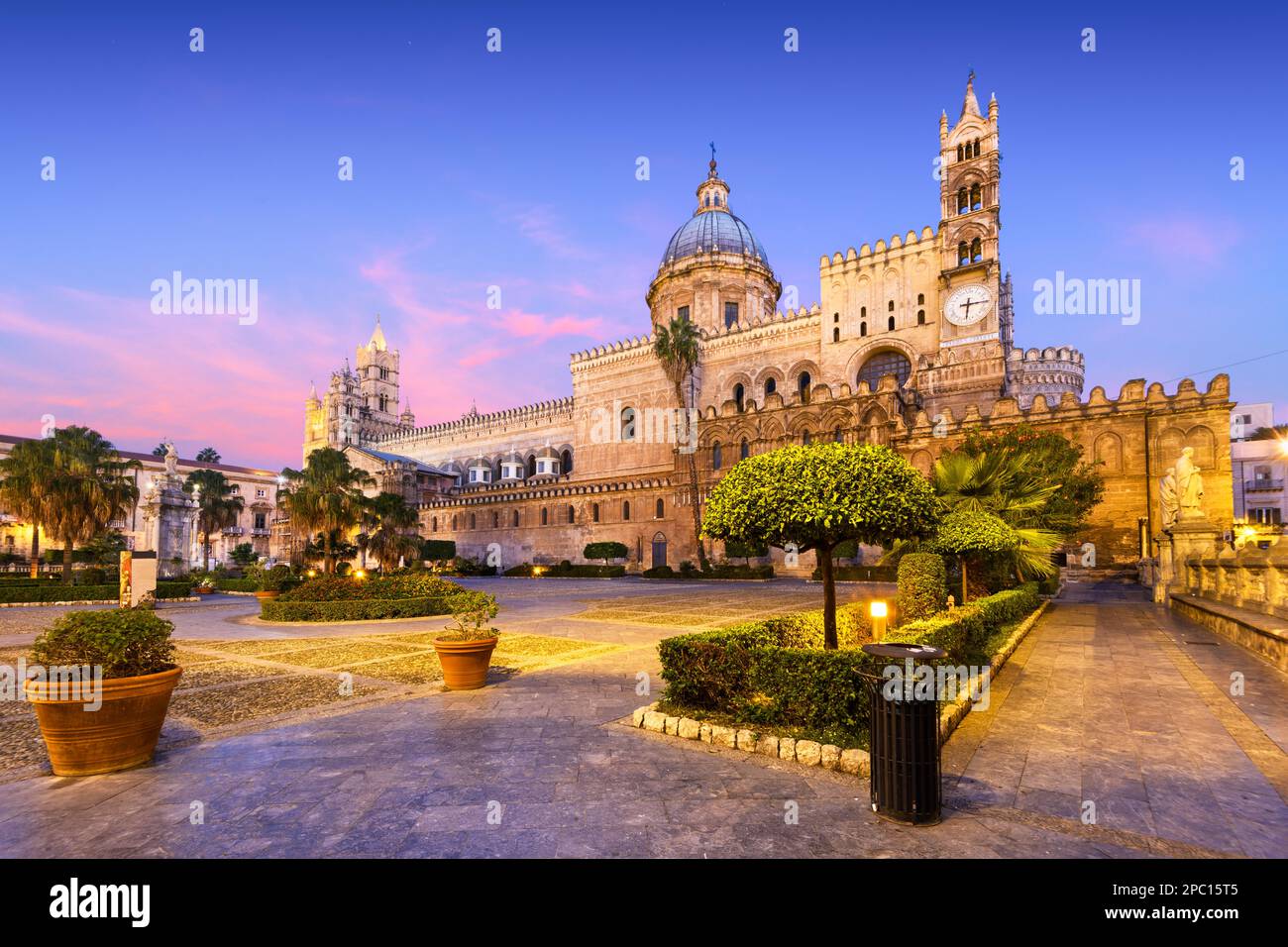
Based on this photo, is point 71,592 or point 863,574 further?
point 863,574

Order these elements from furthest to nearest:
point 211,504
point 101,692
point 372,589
A: 1. point 211,504
2. point 372,589
3. point 101,692

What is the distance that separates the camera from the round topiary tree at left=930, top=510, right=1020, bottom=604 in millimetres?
12391

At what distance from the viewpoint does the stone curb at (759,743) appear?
5354mm

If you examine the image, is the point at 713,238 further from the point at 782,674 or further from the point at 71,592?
the point at 782,674

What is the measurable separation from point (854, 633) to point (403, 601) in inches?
538

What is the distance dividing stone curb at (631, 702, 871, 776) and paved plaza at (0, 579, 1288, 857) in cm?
13

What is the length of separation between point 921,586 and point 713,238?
5609cm

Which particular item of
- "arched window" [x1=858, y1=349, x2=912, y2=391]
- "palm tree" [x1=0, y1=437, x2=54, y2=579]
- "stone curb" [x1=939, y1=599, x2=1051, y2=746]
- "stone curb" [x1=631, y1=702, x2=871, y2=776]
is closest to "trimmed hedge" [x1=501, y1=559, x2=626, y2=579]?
"arched window" [x1=858, y1=349, x2=912, y2=391]

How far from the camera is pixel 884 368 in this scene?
49.1 m

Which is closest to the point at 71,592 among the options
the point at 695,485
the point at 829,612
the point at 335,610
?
the point at 335,610

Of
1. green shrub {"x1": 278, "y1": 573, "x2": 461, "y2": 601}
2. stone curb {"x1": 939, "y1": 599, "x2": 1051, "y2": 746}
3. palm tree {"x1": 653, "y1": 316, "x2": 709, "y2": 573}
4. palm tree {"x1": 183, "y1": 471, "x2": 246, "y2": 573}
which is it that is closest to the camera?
stone curb {"x1": 939, "y1": 599, "x2": 1051, "y2": 746}

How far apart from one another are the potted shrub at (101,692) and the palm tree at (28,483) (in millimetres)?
27474

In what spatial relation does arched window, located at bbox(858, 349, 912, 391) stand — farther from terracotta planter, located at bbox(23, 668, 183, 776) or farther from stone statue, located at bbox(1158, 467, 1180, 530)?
terracotta planter, located at bbox(23, 668, 183, 776)
